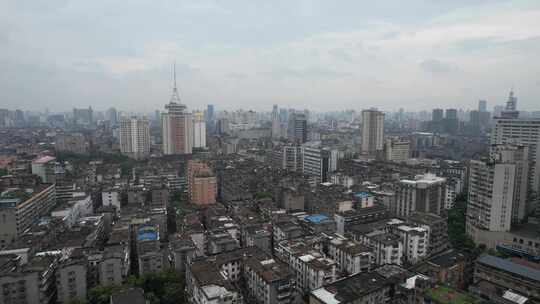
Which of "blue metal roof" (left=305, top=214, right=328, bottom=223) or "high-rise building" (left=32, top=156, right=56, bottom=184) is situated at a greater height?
"high-rise building" (left=32, top=156, right=56, bottom=184)

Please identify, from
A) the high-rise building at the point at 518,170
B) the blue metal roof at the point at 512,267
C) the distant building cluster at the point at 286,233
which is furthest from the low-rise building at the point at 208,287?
the high-rise building at the point at 518,170

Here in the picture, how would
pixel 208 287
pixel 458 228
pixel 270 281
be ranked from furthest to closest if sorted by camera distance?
pixel 458 228, pixel 270 281, pixel 208 287

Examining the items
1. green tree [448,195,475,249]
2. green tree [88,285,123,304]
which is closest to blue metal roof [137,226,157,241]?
green tree [88,285,123,304]

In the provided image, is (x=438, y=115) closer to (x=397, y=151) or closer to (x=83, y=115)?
(x=397, y=151)

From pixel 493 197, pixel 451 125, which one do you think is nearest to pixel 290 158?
pixel 493 197

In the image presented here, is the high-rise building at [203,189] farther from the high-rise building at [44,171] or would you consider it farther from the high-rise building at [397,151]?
the high-rise building at [397,151]

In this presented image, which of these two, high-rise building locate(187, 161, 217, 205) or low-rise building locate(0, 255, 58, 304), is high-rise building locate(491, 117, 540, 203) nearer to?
high-rise building locate(187, 161, 217, 205)
